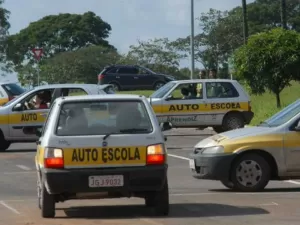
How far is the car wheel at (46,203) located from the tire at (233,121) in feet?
57.8

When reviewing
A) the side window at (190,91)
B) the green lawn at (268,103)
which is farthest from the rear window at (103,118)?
the green lawn at (268,103)

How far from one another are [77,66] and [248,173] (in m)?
51.7

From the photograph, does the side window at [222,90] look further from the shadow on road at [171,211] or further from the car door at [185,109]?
the shadow on road at [171,211]

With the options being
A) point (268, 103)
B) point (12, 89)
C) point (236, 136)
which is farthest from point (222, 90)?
point (236, 136)

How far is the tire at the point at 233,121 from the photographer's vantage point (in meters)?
30.9

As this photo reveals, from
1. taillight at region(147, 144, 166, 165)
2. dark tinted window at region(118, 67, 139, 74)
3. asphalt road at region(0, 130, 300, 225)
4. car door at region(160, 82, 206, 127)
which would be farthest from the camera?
dark tinted window at region(118, 67, 139, 74)

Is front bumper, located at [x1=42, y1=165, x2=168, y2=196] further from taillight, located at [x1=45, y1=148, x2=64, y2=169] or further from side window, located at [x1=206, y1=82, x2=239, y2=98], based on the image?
side window, located at [x1=206, y1=82, x2=239, y2=98]

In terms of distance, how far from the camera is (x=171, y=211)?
14250mm

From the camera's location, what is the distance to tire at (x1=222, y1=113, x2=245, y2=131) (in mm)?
30922

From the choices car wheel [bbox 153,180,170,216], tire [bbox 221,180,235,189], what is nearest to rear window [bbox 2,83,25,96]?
tire [bbox 221,180,235,189]

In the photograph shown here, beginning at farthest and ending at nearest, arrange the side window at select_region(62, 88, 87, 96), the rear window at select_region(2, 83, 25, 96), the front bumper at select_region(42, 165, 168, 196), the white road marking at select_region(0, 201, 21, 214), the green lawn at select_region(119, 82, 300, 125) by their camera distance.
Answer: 1. the rear window at select_region(2, 83, 25, 96)
2. the green lawn at select_region(119, 82, 300, 125)
3. the side window at select_region(62, 88, 87, 96)
4. the white road marking at select_region(0, 201, 21, 214)
5. the front bumper at select_region(42, 165, 168, 196)

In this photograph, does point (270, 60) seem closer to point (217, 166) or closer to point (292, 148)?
point (292, 148)

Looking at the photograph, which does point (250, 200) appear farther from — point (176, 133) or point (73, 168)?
point (176, 133)

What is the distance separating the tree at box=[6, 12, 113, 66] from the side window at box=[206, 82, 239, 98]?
50.6m
